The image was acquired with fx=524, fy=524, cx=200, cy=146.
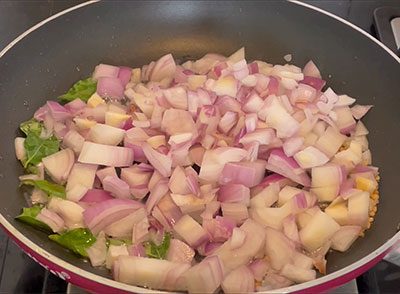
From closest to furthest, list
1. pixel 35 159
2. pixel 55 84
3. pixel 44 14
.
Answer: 1. pixel 35 159
2. pixel 55 84
3. pixel 44 14

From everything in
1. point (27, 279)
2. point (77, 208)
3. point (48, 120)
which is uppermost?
point (48, 120)

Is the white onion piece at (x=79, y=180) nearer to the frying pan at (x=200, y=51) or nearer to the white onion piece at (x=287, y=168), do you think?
the frying pan at (x=200, y=51)

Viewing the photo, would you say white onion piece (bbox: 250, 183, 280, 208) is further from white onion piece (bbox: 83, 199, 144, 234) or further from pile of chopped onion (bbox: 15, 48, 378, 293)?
white onion piece (bbox: 83, 199, 144, 234)

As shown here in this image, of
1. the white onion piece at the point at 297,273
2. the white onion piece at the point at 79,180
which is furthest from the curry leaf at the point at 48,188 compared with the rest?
the white onion piece at the point at 297,273

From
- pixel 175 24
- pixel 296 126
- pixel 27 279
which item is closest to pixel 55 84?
pixel 175 24

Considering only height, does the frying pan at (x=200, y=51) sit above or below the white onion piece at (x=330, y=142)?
above

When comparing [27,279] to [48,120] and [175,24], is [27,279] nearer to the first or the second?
[48,120]

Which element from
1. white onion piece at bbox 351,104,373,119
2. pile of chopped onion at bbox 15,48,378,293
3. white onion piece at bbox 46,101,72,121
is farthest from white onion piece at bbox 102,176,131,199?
white onion piece at bbox 351,104,373,119
